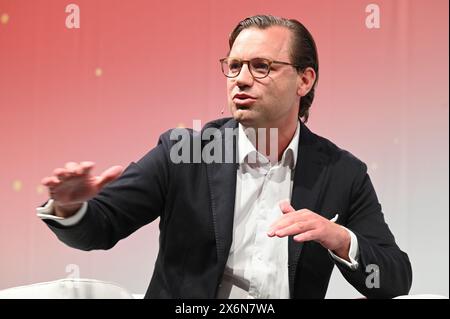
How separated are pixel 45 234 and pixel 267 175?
3.95 feet

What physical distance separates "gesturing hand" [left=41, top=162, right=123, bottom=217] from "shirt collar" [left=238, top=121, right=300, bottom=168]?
47cm

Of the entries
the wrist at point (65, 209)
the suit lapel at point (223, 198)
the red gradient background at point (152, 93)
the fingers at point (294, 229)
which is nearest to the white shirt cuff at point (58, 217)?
the wrist at point (65, 209)

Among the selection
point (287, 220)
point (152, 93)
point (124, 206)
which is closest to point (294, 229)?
point (287, 220)

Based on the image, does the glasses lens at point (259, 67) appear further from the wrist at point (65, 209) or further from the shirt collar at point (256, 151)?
the wrist at point (65, 209)

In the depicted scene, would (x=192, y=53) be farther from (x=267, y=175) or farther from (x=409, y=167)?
(x=409, y=167)

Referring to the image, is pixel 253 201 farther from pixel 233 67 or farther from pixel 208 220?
pixel 233 67

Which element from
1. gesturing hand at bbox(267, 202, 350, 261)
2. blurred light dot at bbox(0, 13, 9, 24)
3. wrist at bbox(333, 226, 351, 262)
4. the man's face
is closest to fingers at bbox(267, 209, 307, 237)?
gesturing hand at bbox(267, 202, 350, 261)

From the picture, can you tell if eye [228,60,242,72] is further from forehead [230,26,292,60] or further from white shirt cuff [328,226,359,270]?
white shirt cuff [328,226,359,270]

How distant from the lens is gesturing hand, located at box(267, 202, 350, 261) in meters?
1.28

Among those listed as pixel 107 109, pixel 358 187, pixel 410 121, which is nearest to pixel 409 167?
pixel 410 121

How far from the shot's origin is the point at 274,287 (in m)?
1.57

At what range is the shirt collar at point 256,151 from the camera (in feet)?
5.40

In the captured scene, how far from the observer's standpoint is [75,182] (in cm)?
125

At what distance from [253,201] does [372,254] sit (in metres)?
0.35
